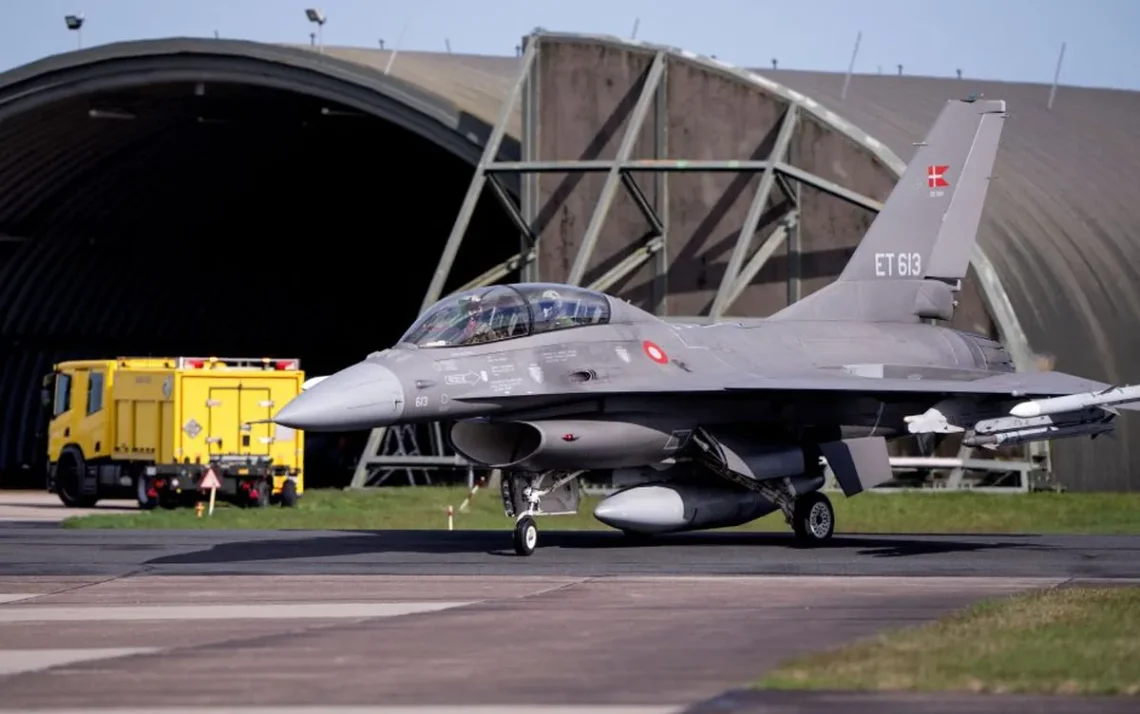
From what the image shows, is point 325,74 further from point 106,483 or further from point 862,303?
point 862,303

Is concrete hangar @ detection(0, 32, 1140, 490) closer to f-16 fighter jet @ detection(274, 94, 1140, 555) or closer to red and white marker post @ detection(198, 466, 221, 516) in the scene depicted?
red and white marker post @ detection(198, 466, 221, 516)

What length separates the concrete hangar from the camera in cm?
3391

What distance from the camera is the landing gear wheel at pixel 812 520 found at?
21906 mm

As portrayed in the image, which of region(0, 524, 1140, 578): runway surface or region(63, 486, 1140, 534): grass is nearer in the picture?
region(0, 524, 1140, 578): runway surface

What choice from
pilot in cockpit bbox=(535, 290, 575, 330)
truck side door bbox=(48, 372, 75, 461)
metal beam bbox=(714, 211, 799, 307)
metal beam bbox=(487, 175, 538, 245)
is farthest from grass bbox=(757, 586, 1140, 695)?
truck side door bbox=(48, 372, 75, 461)

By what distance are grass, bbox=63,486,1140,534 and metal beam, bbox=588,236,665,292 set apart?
5.10m

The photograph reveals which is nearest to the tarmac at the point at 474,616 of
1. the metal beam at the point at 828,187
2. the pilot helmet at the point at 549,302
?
the pilot helmet at the point at 549,302

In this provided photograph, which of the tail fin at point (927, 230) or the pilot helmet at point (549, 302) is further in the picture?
the tail fin at point (927, 230)

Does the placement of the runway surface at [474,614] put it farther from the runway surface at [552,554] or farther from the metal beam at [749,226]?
the metal beam at [749,226]

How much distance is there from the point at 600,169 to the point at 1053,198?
30.6ft

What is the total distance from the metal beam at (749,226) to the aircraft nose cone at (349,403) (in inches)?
591

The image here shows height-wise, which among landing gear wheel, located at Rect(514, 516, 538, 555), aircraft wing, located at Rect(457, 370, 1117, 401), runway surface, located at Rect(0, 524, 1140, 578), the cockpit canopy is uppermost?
the cockpit canopy

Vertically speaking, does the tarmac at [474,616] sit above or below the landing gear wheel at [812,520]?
below

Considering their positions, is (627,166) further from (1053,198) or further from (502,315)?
(502,315)
